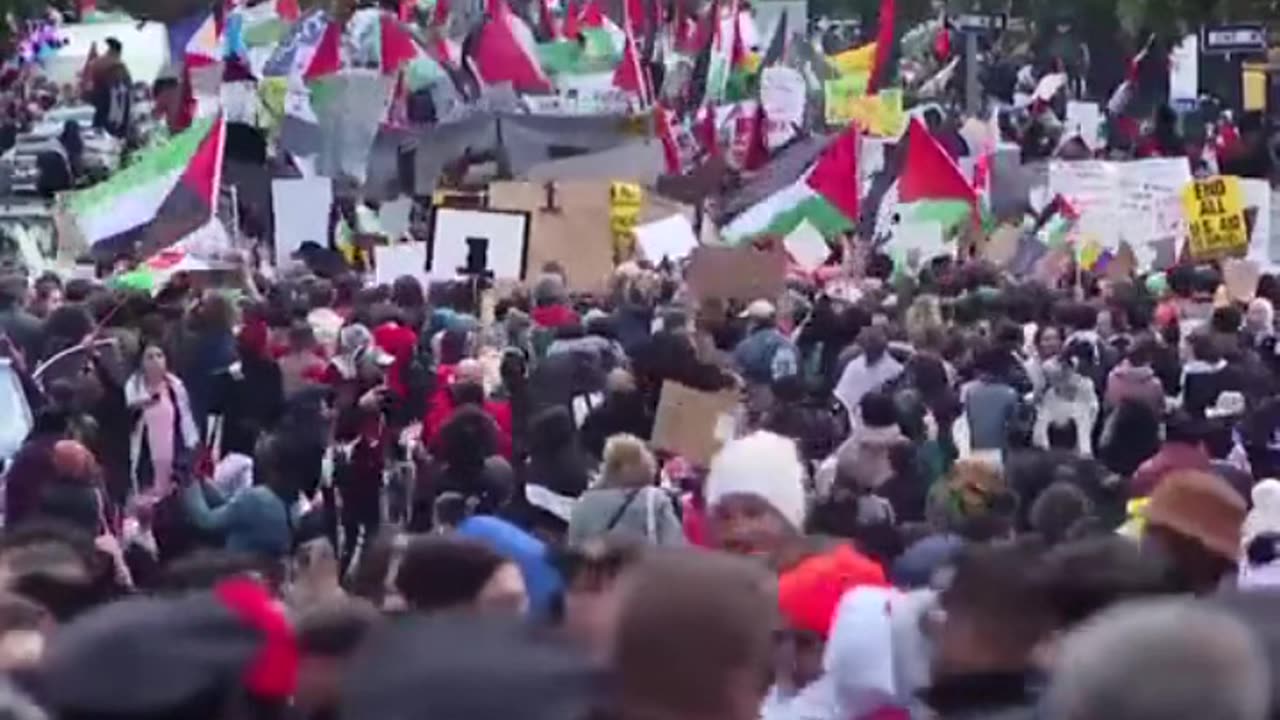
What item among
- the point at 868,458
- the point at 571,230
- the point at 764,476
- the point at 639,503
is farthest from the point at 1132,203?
the point at 764,476

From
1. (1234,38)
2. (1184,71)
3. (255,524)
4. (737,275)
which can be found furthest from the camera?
(1184,71)

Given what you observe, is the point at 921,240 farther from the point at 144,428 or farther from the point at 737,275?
the point at 144,428

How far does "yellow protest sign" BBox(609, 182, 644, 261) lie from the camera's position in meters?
22.2

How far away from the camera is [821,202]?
22.3m

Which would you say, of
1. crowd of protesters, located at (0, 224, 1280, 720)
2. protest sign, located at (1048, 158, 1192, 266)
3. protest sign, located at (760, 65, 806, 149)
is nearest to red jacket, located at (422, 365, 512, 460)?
crowd of protesters, located at (0, 224, 1280, 720)

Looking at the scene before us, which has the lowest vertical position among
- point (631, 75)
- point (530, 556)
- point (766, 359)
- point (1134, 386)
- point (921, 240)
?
point (921, 240)

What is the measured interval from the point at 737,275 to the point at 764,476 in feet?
34.8

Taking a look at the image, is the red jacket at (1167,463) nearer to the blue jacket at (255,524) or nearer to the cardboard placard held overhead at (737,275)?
the blue jacket at (255,524)

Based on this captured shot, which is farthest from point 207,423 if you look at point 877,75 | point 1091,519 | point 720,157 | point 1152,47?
point 1152,47

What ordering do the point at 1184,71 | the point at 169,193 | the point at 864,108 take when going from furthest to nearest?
the point at 1184,71 → the point at 864,108 → the point at 169,193

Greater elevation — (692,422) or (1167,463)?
(1167,463)

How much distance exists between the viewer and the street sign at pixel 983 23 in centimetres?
4198

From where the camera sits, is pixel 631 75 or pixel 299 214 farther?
pixel 631 75

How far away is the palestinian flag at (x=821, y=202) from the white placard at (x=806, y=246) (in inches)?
1.6
